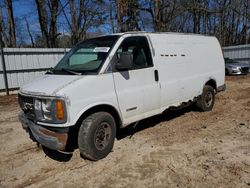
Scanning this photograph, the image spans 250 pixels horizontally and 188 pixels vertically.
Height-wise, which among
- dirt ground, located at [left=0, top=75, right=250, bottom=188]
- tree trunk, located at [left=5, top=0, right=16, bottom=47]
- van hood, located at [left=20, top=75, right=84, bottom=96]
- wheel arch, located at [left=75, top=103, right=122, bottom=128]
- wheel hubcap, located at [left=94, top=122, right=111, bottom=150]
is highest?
tree trunk, located at [left=5, top=0, right=16, bottom=47]

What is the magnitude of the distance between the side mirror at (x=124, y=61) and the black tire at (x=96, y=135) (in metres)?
0.87

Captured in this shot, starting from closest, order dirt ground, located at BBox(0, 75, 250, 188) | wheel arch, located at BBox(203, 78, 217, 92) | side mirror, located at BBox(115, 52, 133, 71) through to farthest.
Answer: dirt ground, located at BBox(0, 75, 250, 188)
side mirror, located at BBox(115, 52, 133, 71)
wheel arch, located at BBox(203, 78, 217, 92)

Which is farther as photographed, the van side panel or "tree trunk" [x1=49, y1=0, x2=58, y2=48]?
"tree trunk" [x1=49, y1=0, x2=58, y2=48]

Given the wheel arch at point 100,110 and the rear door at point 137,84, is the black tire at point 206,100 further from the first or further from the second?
the wheel arch at point 100,110

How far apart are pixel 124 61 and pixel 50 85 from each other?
1.32 m

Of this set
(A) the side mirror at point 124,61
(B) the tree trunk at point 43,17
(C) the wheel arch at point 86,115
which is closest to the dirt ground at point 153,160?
(C) the wheel arch at point 86,115

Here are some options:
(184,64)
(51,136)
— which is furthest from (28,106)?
(184,64)

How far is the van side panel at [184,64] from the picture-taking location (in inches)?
209

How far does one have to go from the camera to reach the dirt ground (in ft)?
11.8

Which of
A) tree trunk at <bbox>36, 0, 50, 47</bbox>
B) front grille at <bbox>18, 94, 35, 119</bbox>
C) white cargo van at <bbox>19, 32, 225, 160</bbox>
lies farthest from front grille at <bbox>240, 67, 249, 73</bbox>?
front grille at <bbox>18, 94, 35, 119</bbox>

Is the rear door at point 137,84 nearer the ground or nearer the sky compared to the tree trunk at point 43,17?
nearer the ground

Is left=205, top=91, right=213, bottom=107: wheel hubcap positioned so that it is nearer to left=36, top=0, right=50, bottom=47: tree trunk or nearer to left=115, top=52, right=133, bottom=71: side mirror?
left=115, top=52, right=133, bottom=71: side mirror

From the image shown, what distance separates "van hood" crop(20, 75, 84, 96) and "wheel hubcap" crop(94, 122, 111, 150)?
3.05 feet

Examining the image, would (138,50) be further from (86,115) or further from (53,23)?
(53,23)
